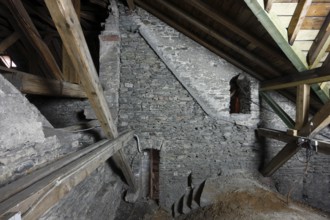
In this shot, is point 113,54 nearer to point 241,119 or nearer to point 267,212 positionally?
point 241,119

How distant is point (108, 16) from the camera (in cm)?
443

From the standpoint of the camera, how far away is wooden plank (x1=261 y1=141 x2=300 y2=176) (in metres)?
3.53

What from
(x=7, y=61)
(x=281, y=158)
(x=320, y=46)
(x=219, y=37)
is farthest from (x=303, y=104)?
(x=7, y=61)

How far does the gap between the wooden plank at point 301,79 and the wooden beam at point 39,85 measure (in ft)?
12.7

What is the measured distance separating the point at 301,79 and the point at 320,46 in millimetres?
585

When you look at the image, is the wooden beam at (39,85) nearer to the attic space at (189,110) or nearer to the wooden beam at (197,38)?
the attic space at (189,110)

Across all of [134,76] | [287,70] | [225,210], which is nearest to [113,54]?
[134,76]

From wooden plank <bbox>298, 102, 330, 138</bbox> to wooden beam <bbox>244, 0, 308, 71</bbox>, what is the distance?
2.19ft

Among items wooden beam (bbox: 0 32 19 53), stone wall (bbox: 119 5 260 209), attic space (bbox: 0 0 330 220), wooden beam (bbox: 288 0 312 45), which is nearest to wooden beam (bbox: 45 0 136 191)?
attic space (bbox: 0 0 330 220)

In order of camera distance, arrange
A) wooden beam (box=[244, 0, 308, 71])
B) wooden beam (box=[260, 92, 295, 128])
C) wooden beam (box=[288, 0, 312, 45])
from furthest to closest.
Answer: wooden beam (box=[260, 92, 295, 128])
wooden beam (box=[244, 0, 308, 71])
wooden beam (box=[288, 0, 312, 45])

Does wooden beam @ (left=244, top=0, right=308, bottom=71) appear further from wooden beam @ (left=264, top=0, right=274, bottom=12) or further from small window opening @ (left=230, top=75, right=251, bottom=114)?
small window opening @ (left=230, top=75, right=251, bottom=114)

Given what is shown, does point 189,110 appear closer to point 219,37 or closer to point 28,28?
point 219,37

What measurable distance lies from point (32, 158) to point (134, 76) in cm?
298

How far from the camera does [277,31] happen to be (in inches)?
104
